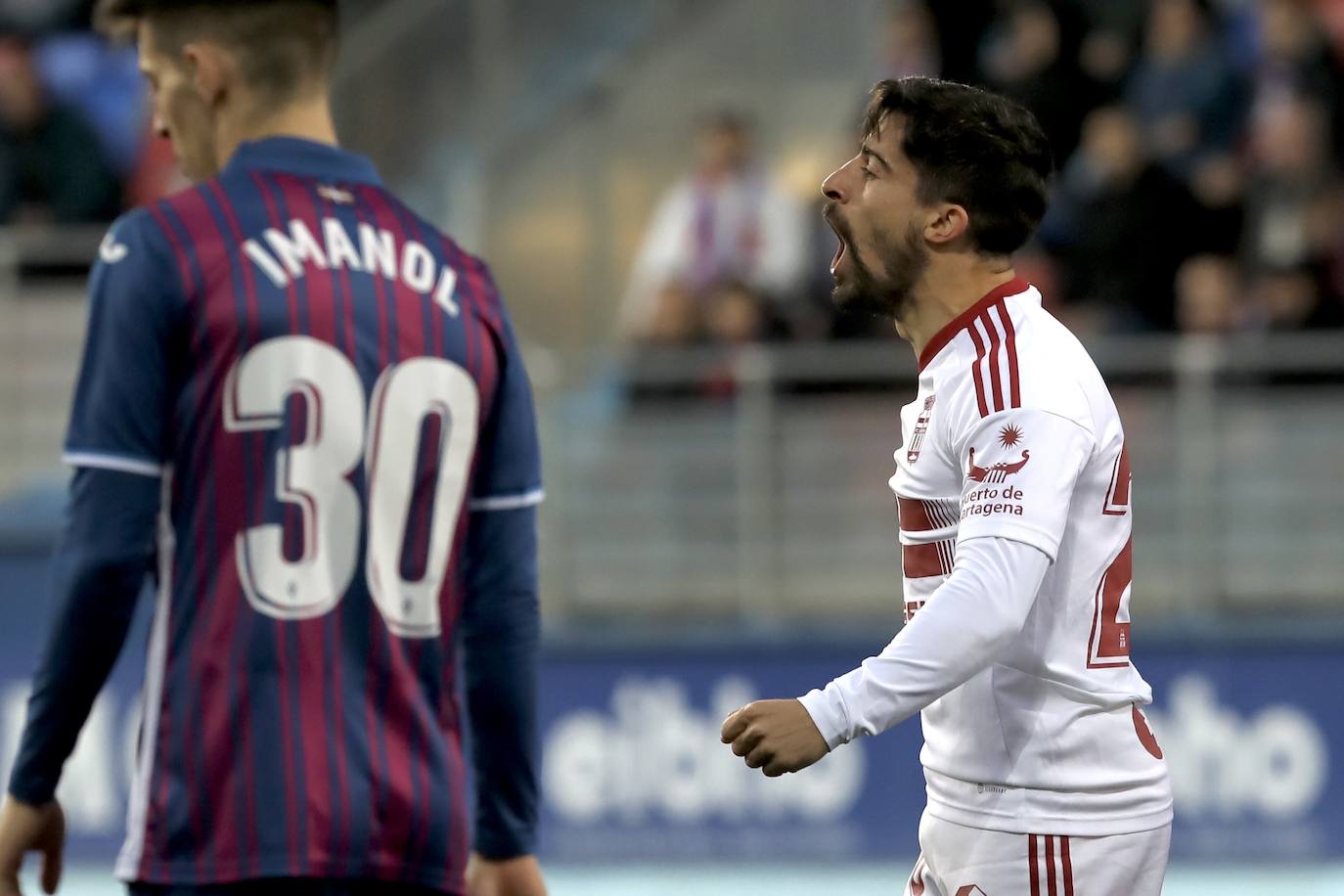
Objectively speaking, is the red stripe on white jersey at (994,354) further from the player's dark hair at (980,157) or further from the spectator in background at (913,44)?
the spectator in background at (913,44)

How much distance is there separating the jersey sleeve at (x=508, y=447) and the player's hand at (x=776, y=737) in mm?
484

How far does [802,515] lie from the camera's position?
9.86 meters

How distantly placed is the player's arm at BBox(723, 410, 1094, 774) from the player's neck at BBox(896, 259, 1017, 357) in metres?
0.38

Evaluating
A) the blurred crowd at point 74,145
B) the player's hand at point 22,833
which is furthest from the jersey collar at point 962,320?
the blurred crowd at point 74,145

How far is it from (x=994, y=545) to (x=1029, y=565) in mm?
60

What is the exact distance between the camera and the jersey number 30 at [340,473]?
2.99m

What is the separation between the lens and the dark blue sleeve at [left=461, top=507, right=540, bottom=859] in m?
3.27

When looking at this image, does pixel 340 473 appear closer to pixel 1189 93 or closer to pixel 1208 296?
pixel 1208 296

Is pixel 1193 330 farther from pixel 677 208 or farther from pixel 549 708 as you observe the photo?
pixel 549 708

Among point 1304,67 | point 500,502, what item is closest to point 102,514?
point 500,502

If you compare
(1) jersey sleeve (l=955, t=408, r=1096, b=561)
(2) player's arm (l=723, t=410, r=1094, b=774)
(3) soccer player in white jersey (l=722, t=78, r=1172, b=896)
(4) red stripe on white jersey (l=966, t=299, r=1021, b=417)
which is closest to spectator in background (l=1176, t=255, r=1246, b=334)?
(3) soccer player in white jersey (l=722, t=78, r=1172, b=896)

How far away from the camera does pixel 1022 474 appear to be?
322cm

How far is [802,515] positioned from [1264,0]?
3.64 meters

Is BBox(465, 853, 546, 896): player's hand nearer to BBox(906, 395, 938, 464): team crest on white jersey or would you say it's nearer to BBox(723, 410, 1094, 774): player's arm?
BBox(723, 410, 1094, 774): player's arm
